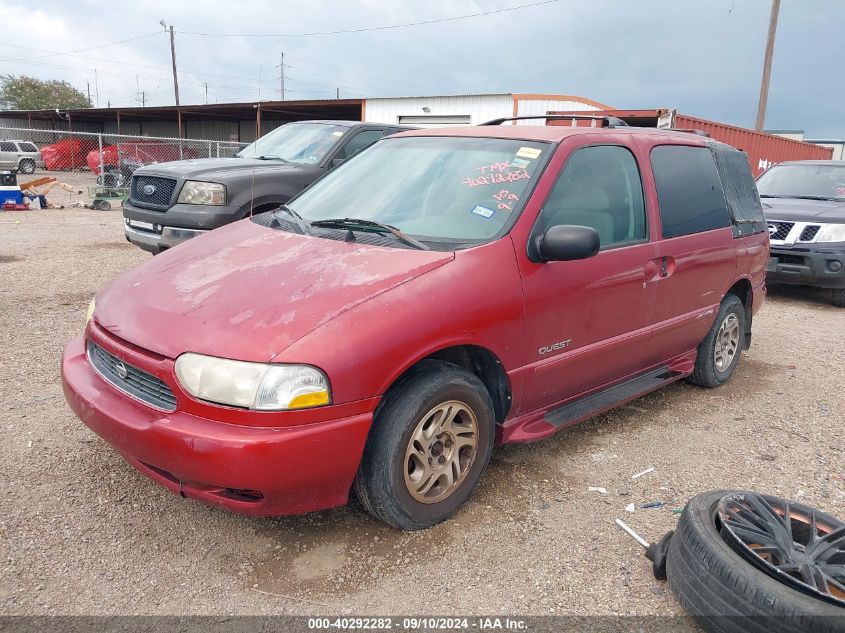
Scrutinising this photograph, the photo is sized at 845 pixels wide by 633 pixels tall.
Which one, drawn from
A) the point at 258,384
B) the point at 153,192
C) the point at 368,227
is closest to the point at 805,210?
the point at 368,227

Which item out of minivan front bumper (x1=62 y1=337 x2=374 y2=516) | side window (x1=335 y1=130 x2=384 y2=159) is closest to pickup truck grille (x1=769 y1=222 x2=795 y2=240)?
side window (x1=335 y1=130 x2=384 y2=159)

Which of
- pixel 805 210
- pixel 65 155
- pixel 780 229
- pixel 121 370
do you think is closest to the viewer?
pixel 121 370

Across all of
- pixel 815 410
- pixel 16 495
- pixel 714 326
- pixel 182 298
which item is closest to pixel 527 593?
pixel 182 298

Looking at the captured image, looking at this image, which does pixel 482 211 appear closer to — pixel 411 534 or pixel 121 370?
pixel 411 534

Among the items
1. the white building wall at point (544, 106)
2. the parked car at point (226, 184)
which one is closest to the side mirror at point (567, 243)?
the parked car at point (226, 184)

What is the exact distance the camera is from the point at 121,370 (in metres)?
2.61

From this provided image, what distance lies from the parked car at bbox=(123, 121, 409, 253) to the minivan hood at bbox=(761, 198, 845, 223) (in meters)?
5.03

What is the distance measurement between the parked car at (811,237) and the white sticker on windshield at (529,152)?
18.8ft

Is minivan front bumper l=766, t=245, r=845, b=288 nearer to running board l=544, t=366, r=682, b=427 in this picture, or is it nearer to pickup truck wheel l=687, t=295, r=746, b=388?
pickup truck wheel l=687, t=295, r=746, b=388

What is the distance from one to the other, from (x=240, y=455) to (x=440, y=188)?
1.73 meters

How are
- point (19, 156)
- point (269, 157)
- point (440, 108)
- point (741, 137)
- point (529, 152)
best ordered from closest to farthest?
point (529, 152) → point (269, 157) → point (741, 137) → point (440, 108) → point (19, 156)

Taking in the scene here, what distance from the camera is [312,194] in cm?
380

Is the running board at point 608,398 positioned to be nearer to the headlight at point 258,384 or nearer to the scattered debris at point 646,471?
the scattered debris at point 646,471

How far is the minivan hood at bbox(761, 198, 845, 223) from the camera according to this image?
307 inches
